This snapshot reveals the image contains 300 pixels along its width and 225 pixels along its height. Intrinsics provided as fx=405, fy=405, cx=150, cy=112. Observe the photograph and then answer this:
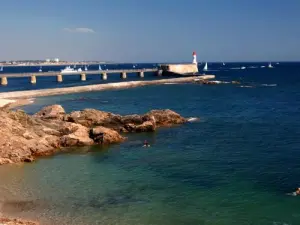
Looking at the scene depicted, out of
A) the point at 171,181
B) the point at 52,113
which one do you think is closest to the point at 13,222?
the point at 171,181

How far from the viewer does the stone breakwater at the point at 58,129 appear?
36531 mm

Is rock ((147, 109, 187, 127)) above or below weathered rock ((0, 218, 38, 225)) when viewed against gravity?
above

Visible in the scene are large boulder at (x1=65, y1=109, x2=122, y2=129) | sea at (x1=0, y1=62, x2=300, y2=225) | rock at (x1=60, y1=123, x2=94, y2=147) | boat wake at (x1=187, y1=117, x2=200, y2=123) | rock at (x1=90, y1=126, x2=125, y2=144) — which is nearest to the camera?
sea at (x1=0, y1=62, x2=300, y2=225)

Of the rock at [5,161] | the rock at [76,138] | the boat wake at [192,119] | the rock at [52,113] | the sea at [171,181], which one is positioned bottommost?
the sea at [171,181]

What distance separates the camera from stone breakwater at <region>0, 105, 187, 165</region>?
3653 centimetres

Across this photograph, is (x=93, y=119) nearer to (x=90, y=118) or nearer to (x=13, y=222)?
(x=90, y=118)

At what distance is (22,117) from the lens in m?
43.5

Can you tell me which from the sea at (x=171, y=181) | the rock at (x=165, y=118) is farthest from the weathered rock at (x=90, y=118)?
the sea at (x=171, y=181)

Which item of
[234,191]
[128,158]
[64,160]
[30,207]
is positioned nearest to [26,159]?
[64,160]

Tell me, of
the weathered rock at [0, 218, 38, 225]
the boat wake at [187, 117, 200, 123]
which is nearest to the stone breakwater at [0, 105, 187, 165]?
the boat wake at [187, 117, 200, 123]

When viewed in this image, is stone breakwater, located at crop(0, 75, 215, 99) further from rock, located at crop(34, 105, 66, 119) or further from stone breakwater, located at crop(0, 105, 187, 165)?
stone breakwater, located at crop(0, 105, 187, 165)

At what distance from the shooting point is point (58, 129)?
4469cm

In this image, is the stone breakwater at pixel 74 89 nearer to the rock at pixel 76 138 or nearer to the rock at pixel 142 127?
the rock at pixel 142 127

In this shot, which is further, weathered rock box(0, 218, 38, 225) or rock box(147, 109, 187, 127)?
rock box(147, 109, 187, 127)
